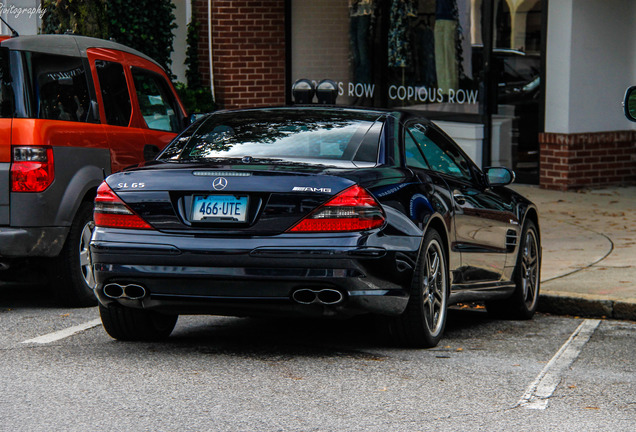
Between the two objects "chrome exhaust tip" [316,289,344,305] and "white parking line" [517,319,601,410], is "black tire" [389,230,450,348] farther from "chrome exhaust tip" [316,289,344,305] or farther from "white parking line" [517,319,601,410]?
"white parking line" [517,319,601,410]

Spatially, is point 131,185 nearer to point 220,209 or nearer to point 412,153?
point 220,209

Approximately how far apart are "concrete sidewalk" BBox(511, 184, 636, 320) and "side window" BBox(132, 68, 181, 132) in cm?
333

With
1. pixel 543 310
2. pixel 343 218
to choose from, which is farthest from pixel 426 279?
pixel 543 310

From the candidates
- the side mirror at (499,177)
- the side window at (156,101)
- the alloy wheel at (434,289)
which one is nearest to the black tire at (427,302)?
the alloy wheel at (434,289)

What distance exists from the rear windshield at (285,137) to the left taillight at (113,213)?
50 centimetres

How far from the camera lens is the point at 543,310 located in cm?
854

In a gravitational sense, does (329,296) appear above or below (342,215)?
below

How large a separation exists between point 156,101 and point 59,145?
74.8 inches

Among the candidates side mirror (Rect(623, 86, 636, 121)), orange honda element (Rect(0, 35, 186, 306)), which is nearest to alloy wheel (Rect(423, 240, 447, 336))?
side mirror (Rect(623, 86, 636, 121))

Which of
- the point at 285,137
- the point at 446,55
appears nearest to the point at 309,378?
the point at 285,137

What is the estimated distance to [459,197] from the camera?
7.17 meters

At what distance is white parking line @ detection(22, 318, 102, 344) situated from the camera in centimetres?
695

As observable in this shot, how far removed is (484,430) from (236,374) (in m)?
1.48

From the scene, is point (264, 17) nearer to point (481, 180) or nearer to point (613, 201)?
point (613, 201)
